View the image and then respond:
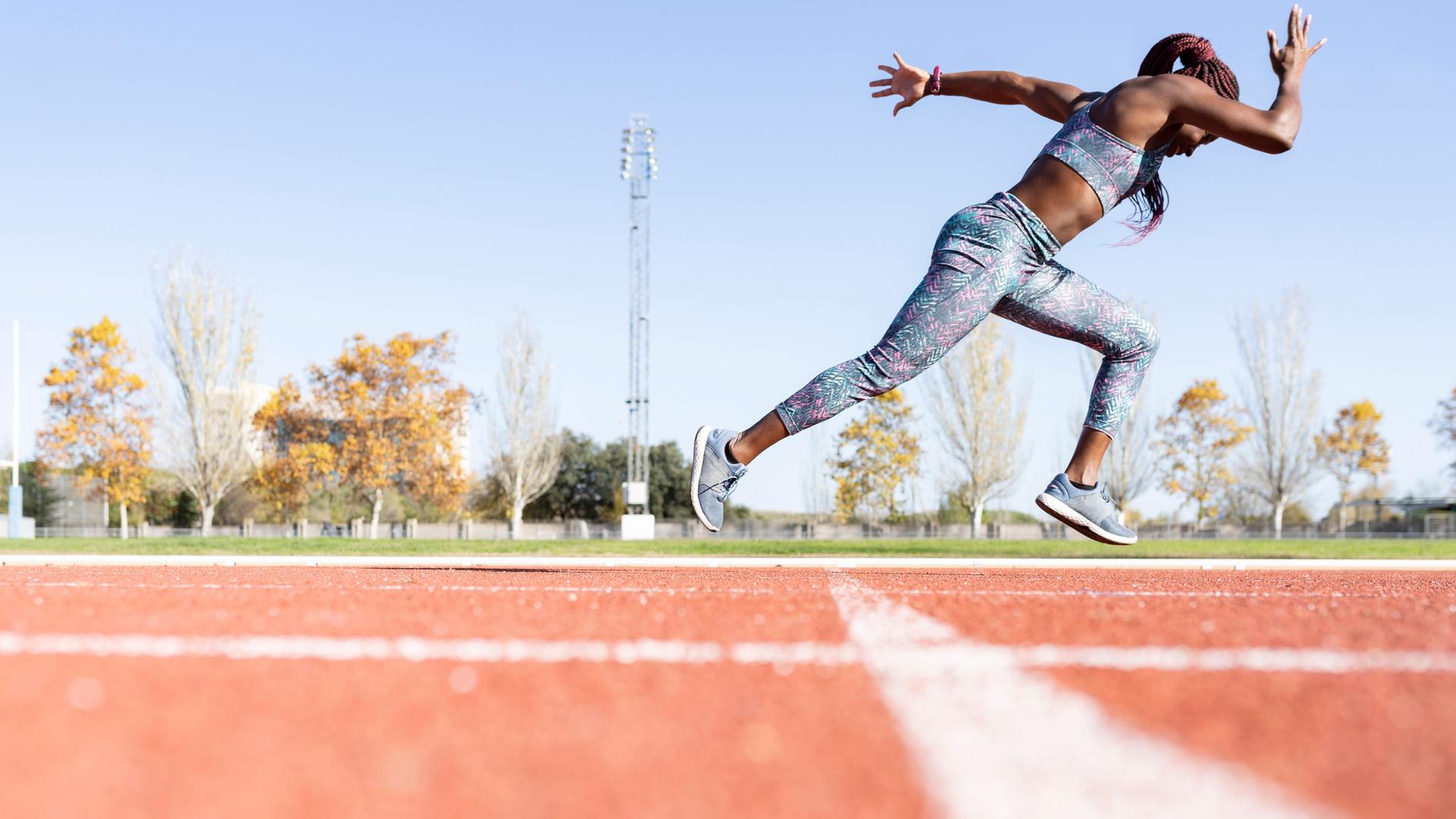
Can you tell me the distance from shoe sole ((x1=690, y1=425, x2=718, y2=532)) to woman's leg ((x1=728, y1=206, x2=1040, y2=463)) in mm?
221

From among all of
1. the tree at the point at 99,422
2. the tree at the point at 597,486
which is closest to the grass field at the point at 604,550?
the tree at the point at 99,422

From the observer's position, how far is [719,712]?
1344 millimetres

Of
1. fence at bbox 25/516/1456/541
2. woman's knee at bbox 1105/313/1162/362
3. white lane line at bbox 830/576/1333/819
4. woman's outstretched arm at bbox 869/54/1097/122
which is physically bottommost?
fence at bbox 25/516/1456/541

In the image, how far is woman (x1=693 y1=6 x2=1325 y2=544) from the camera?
11.8 feet

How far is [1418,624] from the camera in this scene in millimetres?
2305

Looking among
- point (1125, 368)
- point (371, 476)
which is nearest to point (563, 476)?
point (371, 476)

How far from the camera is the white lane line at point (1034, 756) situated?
961 millimetres

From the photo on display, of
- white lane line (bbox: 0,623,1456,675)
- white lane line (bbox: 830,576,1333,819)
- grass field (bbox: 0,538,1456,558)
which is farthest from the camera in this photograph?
grass field (bbox: 0,538,1456,558)

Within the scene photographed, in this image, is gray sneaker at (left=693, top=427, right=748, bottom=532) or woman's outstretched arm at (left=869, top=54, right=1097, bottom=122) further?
woman's outstretched arm at (left=869, top=54, right=1097, bottom=122)

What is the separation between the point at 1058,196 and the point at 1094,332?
64 cm

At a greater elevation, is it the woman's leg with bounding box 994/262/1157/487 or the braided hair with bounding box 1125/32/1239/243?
the braided hair with bounding box 1125/32/1239/243

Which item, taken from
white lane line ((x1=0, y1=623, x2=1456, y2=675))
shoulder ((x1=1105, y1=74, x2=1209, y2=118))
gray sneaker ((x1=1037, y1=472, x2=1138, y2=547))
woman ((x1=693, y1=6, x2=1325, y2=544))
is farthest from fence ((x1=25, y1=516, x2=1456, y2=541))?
white lane line ((x1=0, y1=623, x2=1456, y2=675))

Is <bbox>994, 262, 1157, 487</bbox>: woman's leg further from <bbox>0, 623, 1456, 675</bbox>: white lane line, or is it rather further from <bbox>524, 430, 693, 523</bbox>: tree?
<bbox>524, 430, 693, 523</bbox>: tree

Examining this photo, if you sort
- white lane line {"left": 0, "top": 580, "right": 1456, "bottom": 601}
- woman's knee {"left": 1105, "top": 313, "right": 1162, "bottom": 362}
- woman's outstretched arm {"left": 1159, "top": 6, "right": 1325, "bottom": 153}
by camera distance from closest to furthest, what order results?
white lane line {"left": 0, "top": 580, "right": 1456, "bottom": 601}
woman's outstretched arm {"left": 1159, "top": 6, "right": 1325, "bottom": 153}
woman's knee {"left": 1105, "top": 313, "right": 1162, "bottom": 362}
